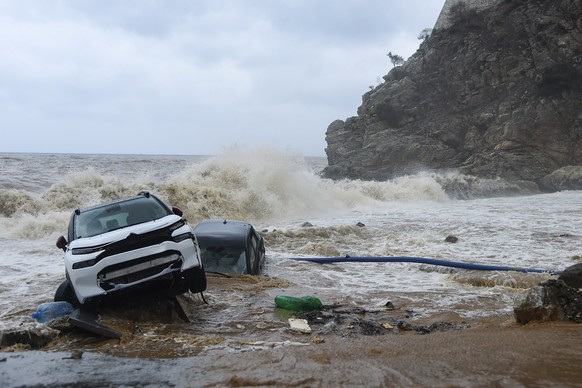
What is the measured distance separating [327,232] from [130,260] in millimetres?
9817

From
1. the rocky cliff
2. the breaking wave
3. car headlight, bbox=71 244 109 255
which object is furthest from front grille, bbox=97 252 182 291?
the rocky cliff

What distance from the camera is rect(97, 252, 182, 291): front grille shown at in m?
5.73

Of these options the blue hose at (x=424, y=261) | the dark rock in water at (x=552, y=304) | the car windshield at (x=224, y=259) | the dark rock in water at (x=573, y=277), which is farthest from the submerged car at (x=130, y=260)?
the blue hose at (x=424, y=261)

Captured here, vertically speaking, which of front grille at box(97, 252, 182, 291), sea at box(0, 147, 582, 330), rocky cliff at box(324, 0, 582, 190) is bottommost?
sea at box(0, 147, 582, 330)

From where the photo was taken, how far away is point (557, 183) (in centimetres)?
3158

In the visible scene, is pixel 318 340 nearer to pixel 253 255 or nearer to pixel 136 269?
pixel 136 269

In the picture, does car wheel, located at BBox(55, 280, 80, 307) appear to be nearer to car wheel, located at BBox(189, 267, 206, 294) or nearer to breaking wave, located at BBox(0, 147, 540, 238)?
car wheel, located at BBox(189, 267, 206, 294)

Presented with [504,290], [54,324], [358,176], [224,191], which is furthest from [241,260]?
[358,176]

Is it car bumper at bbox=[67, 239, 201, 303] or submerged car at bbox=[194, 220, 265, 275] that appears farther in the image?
submerged car at bbox=[194, 220, 265, 275]

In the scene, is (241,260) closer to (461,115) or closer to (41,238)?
(41,238)

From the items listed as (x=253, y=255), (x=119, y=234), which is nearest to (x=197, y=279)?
(x=119, y=234)

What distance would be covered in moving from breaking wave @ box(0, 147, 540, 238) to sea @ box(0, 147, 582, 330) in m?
0.05

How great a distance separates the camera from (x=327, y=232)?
15.1 m

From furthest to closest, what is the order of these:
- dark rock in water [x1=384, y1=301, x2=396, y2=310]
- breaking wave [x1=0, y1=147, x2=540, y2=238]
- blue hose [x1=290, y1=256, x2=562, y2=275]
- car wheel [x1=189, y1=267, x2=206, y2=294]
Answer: breaking wave [x1=0, y1=147, x2=540, y2=238] → blue hose [x1=290, y1=256, x2=562, y2=275] → dark rock in water [x1=384, y1=301, x2=396, y2=310] → car wheel [x1=189, y1=267, x2=206, y2=294]
